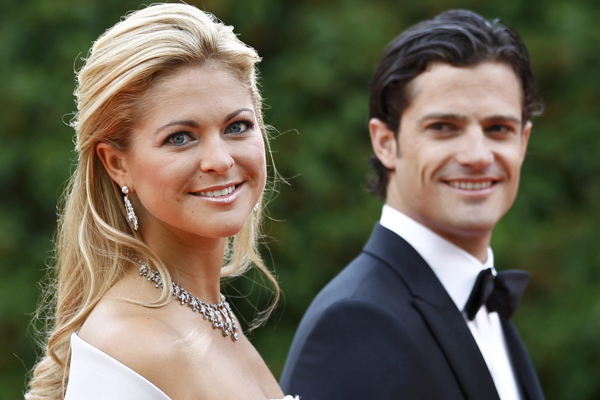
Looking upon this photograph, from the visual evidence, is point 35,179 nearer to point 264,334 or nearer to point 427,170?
point 264,334

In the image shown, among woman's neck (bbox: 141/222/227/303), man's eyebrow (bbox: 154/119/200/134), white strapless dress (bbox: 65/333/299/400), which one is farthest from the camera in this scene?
woman's neck (bbox: 141/222/227/303)

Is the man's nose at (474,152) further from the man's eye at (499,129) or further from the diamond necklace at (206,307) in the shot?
the diamond necklace at (206,307)

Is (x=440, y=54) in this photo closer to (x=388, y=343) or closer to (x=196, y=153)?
(x=388, y=343)

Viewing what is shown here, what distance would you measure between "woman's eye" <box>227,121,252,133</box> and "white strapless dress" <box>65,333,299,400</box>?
706 millimetres

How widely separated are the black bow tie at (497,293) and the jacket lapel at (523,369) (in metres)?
0.11

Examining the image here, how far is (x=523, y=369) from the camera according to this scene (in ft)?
10.8

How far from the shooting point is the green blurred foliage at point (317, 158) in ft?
19.5

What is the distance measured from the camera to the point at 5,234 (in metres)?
5.83

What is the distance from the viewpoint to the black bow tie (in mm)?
3174

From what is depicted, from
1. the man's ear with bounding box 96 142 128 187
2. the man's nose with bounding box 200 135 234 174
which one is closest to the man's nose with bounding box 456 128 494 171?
the man's nose with bounding box 200 135 234 174

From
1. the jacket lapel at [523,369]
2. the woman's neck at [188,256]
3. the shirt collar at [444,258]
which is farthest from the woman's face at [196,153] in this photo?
the jacket lapel at [523,369]

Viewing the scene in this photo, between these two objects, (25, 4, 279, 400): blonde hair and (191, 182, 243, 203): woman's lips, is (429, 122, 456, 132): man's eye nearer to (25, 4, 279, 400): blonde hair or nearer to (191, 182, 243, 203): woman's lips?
(25, 4, 279, 400): blonde hair

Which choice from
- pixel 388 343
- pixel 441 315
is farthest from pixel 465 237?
pixel 388 343

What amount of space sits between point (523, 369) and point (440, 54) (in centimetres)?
140
